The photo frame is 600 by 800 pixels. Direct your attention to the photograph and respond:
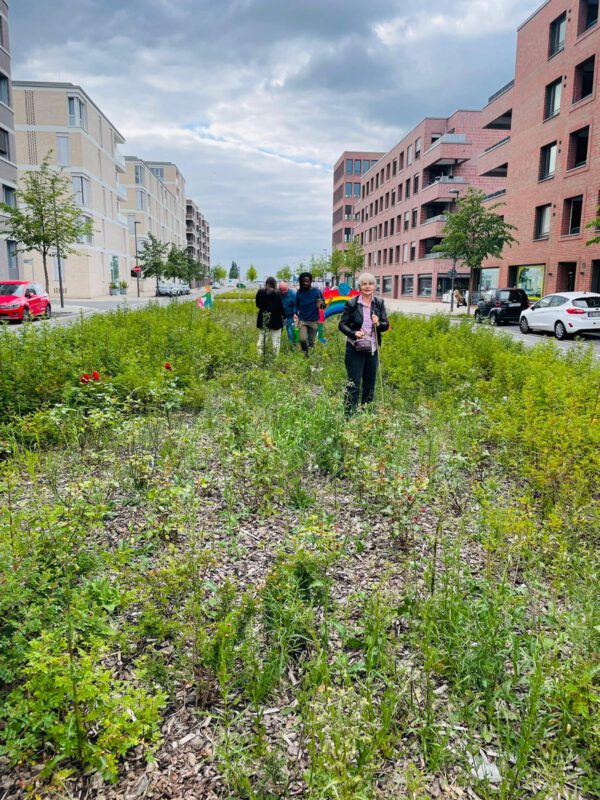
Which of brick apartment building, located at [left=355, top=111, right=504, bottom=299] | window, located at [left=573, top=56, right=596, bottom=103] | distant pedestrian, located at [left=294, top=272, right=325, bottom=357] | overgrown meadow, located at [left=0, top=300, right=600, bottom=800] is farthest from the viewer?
brick apartment building, located at [left=355, top=111, right=504, bottom=299]

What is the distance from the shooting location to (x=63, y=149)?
51.4m

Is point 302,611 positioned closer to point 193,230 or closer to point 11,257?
point 11,257

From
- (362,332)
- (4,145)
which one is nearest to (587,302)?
(362,332)

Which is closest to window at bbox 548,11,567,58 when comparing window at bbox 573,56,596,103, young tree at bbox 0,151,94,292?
window at bbox 573,56,596,103

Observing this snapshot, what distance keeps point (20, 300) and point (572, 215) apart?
26459 mm

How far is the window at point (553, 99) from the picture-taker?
3112cm

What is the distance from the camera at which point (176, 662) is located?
278 centimetres

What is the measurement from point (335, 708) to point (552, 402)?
4570 millimetres

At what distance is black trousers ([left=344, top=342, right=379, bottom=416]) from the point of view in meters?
6.88

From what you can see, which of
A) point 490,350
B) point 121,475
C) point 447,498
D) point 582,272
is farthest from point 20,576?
point 582,272

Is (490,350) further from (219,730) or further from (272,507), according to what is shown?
(219,730)

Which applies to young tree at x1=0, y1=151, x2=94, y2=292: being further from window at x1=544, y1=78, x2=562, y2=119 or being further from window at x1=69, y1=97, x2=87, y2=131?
window at x1=544, y1=78, x2=562, y2=119

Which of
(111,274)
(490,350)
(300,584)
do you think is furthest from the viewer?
(111,274)

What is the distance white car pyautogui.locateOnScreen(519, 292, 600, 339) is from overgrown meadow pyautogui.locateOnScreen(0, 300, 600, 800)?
16.1 metres
